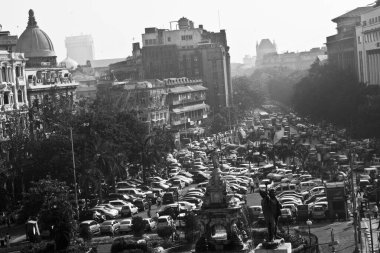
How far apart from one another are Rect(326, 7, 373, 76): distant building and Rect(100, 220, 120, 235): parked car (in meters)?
84.8

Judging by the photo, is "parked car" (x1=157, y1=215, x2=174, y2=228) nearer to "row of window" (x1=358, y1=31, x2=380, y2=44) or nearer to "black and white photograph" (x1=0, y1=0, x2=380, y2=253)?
"black and white photograph" (x1=0, y1=0, x2=380, y2=253)

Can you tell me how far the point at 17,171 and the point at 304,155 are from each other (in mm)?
25615

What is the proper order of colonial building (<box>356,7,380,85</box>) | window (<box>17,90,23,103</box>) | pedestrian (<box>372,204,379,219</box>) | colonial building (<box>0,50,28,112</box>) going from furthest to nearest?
colonial building (<box>356,7,380,85</box>) → window (<box>17,90,23,103</box>) → colonial building (<box>0,50,28,112</box>) → pedestrian (<box>372,204,379,219</box>)

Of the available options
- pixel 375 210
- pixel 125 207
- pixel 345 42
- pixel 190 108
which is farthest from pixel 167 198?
pixel 345 42

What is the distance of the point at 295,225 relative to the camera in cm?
4731

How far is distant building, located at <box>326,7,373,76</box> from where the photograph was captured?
135488 mm

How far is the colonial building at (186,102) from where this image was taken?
12494 cm

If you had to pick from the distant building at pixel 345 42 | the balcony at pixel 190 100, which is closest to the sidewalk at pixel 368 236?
the balcony at pixel 190 100

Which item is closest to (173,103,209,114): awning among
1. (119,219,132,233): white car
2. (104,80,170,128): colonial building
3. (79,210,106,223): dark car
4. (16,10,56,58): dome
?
(104,80,170,128): colonial building

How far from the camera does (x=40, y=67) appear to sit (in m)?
93.6

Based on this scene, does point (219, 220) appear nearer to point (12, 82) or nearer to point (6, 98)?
point (6, 98)

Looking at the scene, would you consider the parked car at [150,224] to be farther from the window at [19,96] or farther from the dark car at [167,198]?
the window at [19,96]

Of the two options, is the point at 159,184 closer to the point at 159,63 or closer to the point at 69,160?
the point at 69,160

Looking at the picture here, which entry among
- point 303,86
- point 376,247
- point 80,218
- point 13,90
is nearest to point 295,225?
point 376,247
